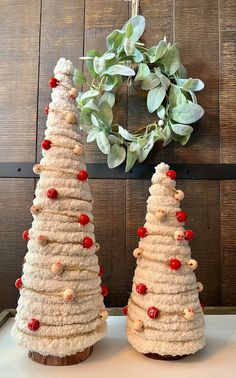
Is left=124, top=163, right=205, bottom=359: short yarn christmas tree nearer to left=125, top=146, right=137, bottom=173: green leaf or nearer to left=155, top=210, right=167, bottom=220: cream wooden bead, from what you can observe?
left=155, top=210, right=167, bottom=220: cream wooden bead

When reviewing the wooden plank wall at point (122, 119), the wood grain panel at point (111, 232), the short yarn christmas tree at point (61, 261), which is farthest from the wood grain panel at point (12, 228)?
the short yarn christmas tree at point (61, 261)

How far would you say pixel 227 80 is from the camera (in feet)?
2.71

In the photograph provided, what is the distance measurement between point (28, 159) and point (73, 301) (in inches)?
16.7

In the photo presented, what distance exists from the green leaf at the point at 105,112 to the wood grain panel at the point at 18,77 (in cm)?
18

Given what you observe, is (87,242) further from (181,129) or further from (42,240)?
(181,129)

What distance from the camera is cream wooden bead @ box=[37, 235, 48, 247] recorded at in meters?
0.50

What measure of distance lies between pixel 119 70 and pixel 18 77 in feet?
0.89

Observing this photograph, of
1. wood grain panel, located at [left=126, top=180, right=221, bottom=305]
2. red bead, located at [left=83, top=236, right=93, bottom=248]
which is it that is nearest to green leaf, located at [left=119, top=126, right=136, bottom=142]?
wood grain panel, located at [left=126, top=180, right=221, bottom=305]

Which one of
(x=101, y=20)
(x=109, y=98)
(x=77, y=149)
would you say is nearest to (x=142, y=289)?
(x=77, y=149)

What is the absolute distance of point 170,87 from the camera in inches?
30.6

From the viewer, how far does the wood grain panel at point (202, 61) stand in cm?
81

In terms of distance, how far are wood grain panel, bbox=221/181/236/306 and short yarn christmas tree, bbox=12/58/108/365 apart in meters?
0.37

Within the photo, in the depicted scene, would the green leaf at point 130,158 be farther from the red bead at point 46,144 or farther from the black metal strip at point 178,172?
the red bead at point 46,144

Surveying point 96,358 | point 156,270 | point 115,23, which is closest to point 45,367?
point 96,358
